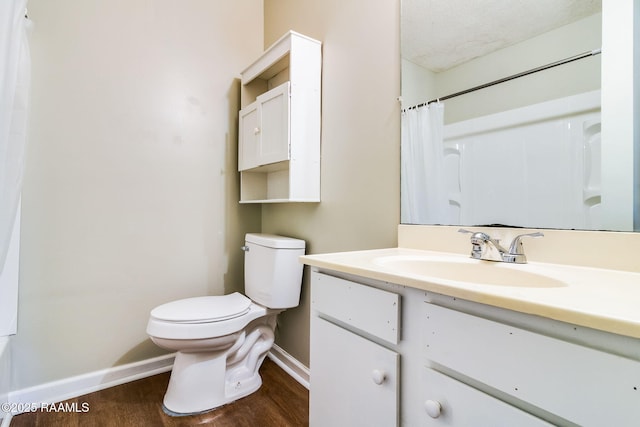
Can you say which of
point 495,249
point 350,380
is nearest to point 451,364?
point 350,380

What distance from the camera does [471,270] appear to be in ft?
3.03

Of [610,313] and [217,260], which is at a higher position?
[610,313]

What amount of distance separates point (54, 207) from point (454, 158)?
183 centimetres

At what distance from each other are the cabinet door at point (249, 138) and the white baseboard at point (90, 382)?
1214 millimetres

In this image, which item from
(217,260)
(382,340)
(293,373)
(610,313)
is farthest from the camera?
(217,260)

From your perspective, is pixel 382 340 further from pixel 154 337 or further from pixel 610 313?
pixel 154 337

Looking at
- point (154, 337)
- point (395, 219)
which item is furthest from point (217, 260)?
point (395, 219)

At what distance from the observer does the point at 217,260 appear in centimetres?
195

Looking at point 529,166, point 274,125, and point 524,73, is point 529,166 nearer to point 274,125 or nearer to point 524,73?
point 524,73

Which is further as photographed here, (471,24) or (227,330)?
(227,330)

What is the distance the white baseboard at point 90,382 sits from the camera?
4.73ft

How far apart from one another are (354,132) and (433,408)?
43.3 inches

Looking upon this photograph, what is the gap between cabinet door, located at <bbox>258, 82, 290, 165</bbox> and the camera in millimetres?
1514

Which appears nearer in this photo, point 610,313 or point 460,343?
point 610,313
